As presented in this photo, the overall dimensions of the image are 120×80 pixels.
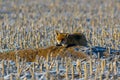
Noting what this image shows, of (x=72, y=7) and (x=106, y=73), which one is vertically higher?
(x=72, y=7)

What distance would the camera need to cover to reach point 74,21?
17688mm

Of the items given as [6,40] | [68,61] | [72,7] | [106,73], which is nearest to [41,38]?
[6,40]

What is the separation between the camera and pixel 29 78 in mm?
7809

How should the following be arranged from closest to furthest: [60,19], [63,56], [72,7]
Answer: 1. [63,56]
2. [60,19]
3. [72,7]

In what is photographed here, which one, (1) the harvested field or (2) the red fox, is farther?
(2) the red fox

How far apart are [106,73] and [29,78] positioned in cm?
152

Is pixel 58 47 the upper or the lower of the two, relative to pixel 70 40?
lower

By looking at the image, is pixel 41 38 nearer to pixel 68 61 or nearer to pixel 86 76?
pixel 68 61

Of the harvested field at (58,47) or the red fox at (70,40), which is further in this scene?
the red fox at (70,40)

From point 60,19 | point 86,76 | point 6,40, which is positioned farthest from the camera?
point 60,19

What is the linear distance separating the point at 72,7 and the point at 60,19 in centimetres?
515

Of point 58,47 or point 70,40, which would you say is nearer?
point 58,47

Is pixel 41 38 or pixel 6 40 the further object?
pixel 41 38

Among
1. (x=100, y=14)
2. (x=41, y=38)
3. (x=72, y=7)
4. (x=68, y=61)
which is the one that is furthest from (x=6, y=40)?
(x=72, y=7)
